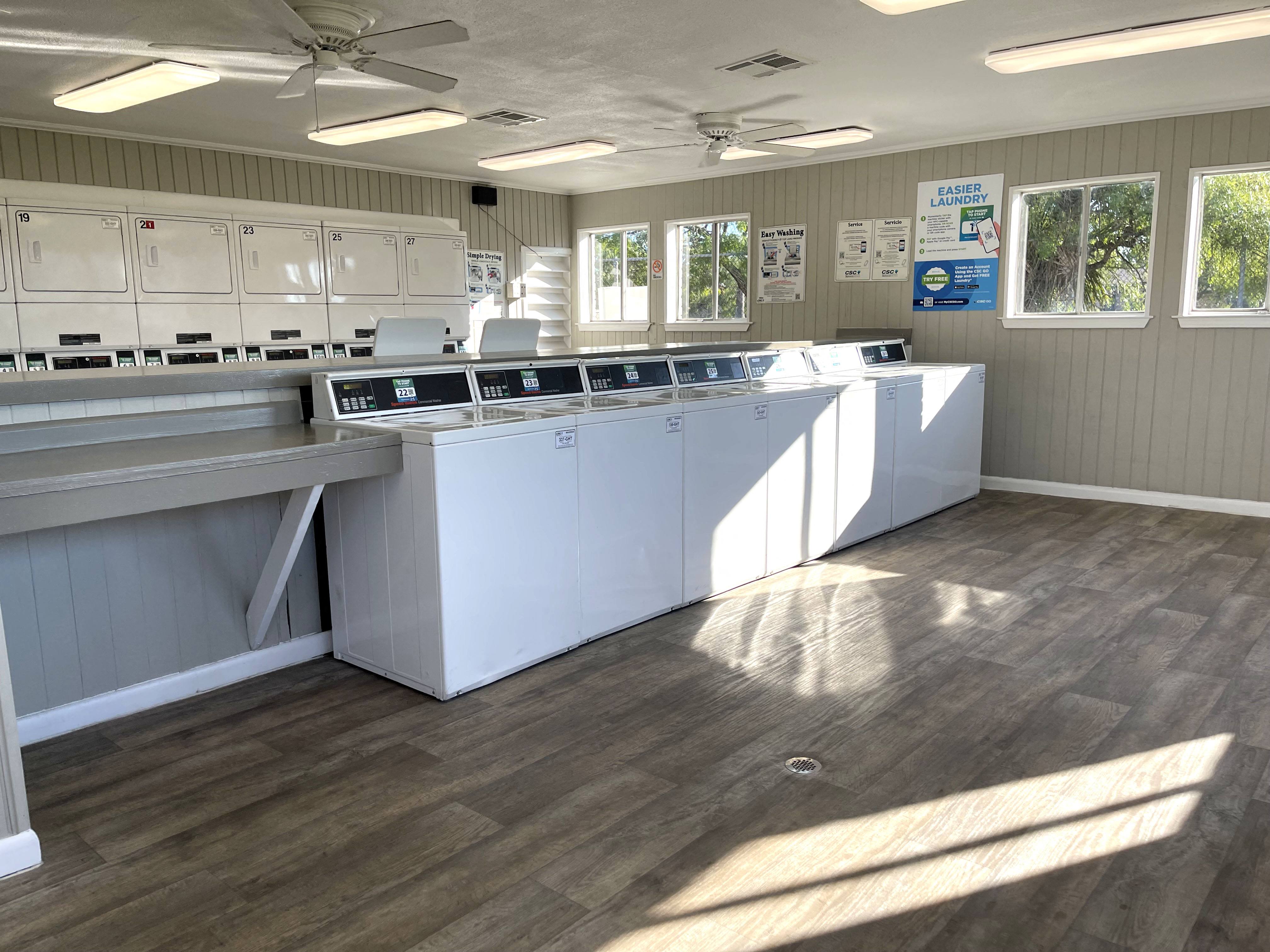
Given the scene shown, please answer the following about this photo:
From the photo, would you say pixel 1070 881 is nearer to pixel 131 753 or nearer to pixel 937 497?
pixel 131 753

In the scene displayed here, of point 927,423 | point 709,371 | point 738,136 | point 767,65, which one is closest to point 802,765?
point 709,371

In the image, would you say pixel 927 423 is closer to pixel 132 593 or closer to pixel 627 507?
pixel 627 507

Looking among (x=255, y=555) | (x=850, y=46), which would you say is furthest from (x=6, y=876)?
(x=850, y=46)

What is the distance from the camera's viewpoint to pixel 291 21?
136 inches

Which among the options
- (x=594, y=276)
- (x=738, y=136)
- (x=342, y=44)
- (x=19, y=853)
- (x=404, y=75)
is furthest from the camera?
(x=594, y=276)

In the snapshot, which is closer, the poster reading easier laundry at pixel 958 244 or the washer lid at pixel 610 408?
the washer lid at pixel 610 408

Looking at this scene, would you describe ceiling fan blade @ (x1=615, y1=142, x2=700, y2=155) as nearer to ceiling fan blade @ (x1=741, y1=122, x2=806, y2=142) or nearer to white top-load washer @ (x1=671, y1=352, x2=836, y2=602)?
ceiling fan blade @ (x1=741, y1=122, x2=806, y2=142)

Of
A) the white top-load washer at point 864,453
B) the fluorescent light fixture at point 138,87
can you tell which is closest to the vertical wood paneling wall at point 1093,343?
the white top-load washer at point 864,453

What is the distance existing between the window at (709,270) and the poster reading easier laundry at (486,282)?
5.58ft

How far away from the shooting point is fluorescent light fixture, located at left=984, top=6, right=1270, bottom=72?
400 cm

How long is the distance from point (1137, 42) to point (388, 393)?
12.6 ft

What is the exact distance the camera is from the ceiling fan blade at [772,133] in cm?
621

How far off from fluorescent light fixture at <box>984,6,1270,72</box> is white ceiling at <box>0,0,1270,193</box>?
68 mm

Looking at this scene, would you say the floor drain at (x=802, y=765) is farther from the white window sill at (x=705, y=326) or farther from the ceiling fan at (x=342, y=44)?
the white window sill at (x=705, y=326)
